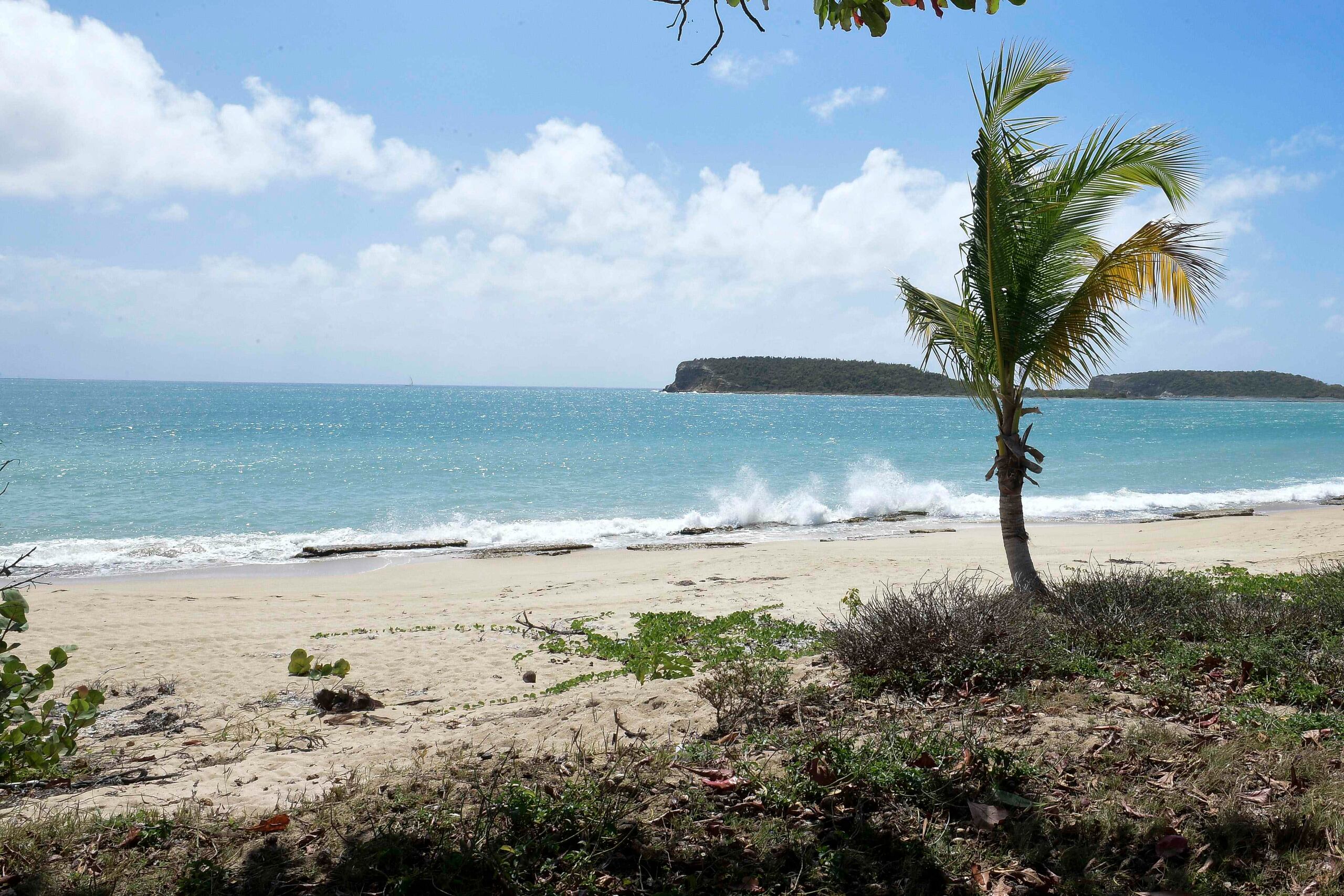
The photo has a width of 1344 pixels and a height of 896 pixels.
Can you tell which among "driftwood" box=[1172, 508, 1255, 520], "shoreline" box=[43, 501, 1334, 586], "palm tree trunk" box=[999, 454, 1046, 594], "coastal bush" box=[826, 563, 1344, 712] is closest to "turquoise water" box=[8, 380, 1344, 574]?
"shoreline" box=[43, 501, 1334, 586]

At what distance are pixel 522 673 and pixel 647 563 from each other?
9.06 meters

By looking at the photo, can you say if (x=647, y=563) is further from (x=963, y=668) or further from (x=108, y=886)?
(x=108, y=886)

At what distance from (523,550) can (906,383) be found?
396 ft

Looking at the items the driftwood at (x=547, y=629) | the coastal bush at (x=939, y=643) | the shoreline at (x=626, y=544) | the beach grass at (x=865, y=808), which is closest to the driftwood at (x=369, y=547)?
the shoreline at (x=626, y=544)

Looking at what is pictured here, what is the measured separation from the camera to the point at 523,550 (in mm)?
19125

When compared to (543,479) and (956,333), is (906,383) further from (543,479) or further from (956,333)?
(956,333)

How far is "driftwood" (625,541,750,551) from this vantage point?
748 inches

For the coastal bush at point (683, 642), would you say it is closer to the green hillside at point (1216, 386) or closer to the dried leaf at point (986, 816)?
the dried leaf at point (986, 816)

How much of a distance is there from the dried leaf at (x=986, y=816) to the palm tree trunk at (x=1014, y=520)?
17.4 ft

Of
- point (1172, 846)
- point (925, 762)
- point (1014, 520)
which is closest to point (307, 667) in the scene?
point (925, 762)

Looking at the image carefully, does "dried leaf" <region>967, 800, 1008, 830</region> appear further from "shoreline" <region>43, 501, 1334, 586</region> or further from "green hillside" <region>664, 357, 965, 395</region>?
"green hillside" <region>664, 357, 965, 395</region>

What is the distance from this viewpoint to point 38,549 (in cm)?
1811

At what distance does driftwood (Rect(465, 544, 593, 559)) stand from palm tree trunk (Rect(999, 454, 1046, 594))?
12.2m

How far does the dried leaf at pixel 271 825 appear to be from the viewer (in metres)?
3.28
